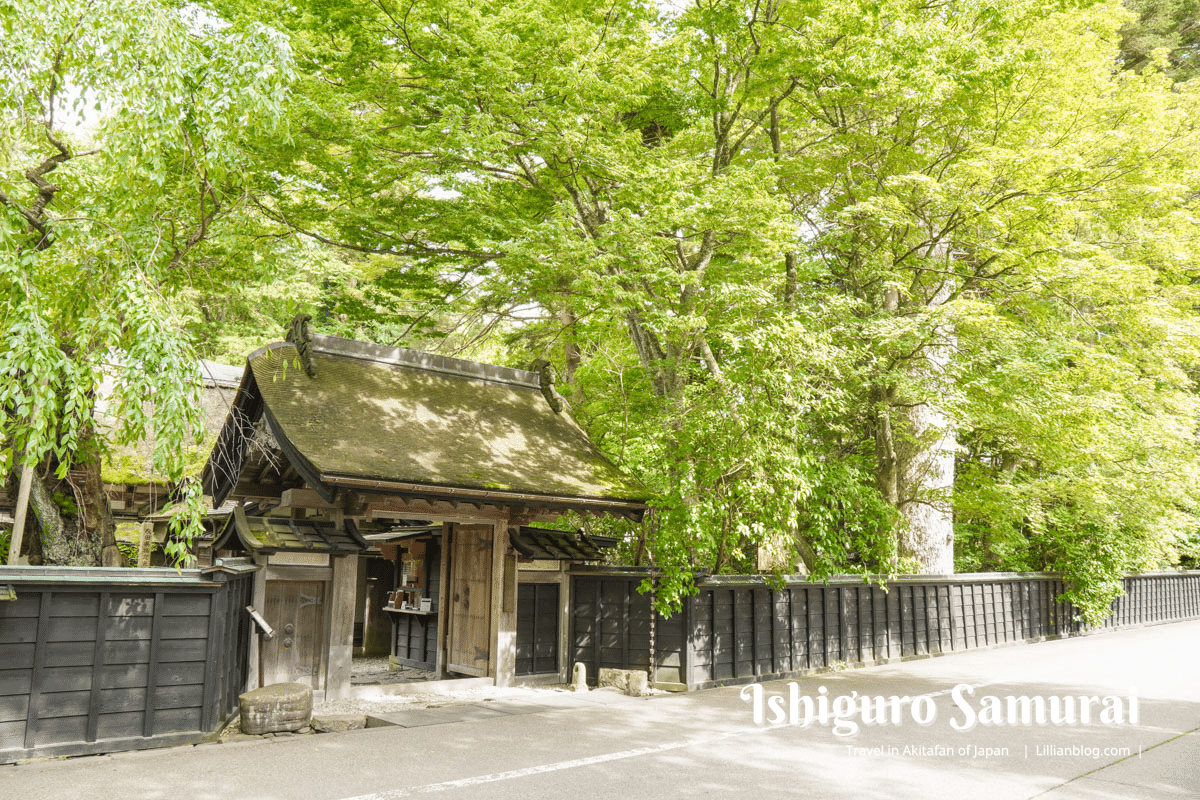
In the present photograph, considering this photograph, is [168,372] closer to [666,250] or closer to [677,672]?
[677,672]

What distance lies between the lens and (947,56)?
1151 centimetres

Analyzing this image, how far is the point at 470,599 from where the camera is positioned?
41.0ft

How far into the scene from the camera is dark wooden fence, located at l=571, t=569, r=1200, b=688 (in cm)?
1136

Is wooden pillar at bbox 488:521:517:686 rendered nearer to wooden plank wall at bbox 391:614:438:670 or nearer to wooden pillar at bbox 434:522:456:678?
wooden pillar at bbox 434:522:456:678

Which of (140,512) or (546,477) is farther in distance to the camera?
(140,512)

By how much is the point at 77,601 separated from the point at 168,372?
2509mm

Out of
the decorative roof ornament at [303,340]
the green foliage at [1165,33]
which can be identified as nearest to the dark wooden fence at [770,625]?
the decorative roof ornament at [303,340]

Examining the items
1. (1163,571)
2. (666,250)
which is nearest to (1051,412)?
(666,250)

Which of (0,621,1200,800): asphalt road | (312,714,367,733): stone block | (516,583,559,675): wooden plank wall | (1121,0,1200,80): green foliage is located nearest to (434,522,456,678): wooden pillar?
(516,583,559,675): wooden plank wall

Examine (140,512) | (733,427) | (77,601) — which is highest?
(733,427)

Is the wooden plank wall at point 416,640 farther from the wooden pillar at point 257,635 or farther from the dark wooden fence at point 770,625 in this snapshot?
the wooden pillar at point 257,635

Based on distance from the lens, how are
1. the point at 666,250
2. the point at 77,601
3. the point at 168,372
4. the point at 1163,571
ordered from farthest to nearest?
the point at 1163,571 → the point at 666,250 → the point at 77,601 → the point at 168,372

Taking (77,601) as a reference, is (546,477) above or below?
above

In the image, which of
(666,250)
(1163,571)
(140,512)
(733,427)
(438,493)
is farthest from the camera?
(1163,571)
